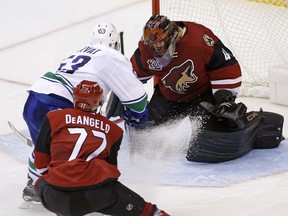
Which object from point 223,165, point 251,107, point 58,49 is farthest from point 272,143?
point 58,49

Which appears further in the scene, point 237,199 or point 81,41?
point 81,41

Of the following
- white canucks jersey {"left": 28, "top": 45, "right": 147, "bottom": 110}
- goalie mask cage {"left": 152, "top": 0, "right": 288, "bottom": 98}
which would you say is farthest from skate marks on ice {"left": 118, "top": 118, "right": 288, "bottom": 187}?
goalie mask cage {"left": 152, "top": 0, "right": 288, "bottom": 98}

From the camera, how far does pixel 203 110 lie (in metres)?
4.22

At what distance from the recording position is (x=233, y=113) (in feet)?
13.4

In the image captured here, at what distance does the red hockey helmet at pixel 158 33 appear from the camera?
398cm

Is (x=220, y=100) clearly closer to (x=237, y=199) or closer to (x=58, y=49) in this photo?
(x=237, y=199)

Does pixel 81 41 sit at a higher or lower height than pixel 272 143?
lower

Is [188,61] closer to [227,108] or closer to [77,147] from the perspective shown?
[227,108]

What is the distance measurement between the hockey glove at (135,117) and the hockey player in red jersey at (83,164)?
22.0 inches

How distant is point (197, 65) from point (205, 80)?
0.12m

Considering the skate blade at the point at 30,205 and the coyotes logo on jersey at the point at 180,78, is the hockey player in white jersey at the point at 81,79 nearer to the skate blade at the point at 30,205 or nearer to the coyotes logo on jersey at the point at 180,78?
the skate blade at the point at 30,205

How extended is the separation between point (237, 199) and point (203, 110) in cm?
→ 62

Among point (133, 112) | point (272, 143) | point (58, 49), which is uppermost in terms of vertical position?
point (133, 112)

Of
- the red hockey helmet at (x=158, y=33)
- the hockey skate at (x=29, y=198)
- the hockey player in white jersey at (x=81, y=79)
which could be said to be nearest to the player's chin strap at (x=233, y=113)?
the red hockey helmet at (x=158, y=33)
